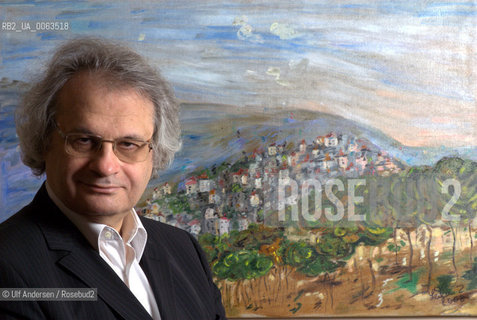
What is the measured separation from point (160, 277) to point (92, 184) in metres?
0.32

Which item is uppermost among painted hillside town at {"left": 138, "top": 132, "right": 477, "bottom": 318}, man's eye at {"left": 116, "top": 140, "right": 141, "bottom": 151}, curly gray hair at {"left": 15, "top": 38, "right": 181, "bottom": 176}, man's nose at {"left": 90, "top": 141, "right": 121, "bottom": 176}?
curly gray hair at {"left": 15, "top": 38, "right": 181, "bottom": 176}

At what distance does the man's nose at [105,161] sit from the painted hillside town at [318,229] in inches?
41.6

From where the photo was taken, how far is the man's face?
110 cm

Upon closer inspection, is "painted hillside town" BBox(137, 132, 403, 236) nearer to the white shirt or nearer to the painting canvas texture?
the painting canvas texture

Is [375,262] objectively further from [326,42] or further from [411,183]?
[326,42]

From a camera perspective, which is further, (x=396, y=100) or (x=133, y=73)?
(x=396, y=100)

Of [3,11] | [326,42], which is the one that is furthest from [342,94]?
[3,11]

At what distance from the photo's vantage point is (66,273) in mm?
1041

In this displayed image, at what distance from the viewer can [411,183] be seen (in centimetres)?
217

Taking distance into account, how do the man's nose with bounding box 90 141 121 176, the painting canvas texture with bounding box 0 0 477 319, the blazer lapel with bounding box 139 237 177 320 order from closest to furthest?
1. the man's nose with bounding box 90 141 121 176
2. the blazer lapel with bounding box 139 237 177 320
3. the painting canvas texture with bounding box 0 0 477 319

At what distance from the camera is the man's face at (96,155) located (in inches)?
43.2

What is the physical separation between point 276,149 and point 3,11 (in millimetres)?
1345

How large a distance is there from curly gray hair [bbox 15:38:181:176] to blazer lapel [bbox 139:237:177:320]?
26 cm
